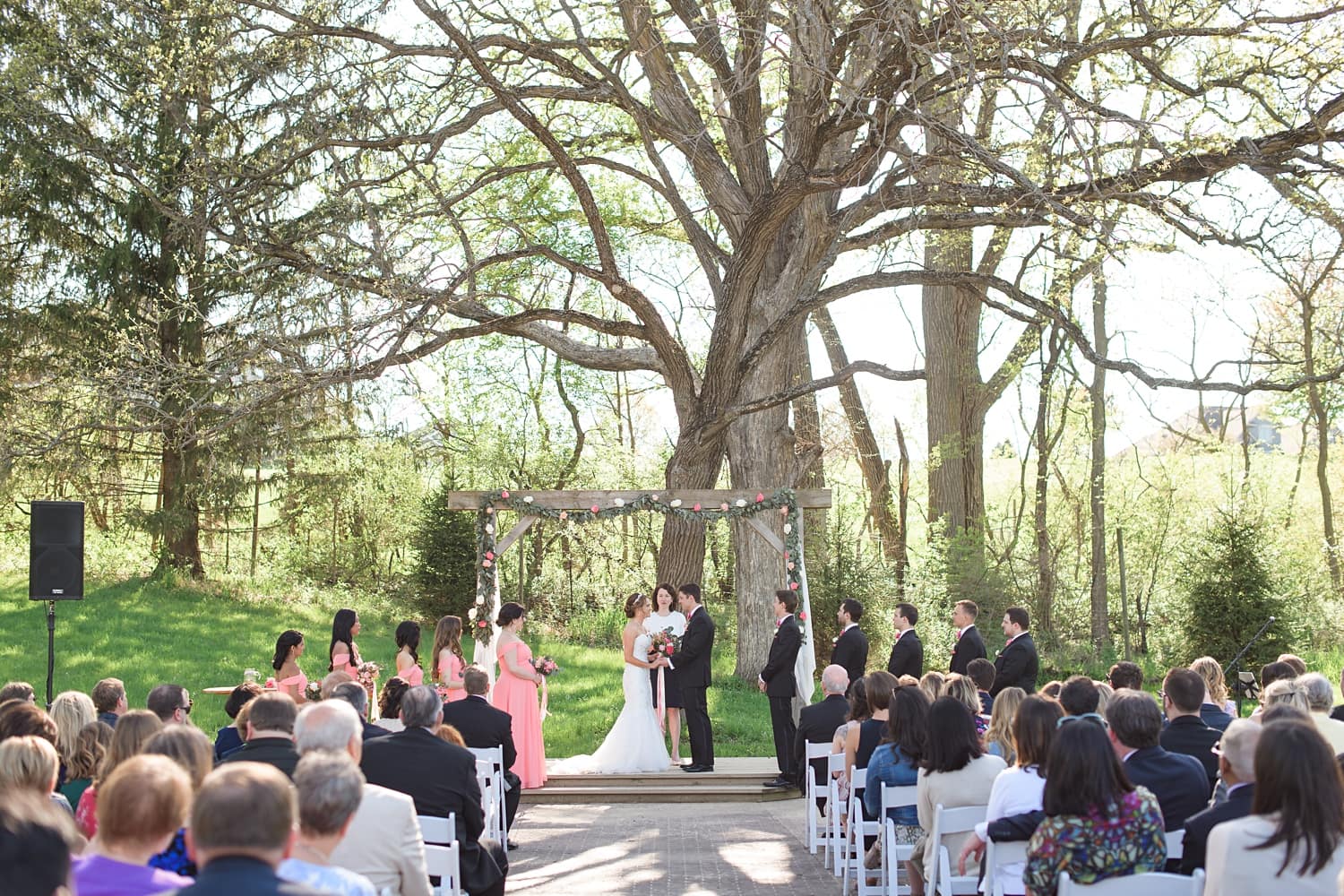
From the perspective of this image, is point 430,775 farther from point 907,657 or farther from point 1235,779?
point 907,657

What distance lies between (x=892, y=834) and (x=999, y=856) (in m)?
1.45

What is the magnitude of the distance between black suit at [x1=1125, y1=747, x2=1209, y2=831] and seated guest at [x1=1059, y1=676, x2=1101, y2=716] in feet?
2.81

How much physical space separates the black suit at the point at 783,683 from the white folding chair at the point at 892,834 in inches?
184

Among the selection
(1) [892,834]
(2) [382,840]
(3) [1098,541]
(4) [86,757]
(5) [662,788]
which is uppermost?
(3) [1098,541]

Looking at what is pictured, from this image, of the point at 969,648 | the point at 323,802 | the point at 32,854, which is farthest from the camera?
the point at 969,648

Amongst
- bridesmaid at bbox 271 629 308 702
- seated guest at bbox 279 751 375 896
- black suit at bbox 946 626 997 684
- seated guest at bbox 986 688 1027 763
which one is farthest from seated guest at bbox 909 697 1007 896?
bridesmaid at bbox 271 629 308 702

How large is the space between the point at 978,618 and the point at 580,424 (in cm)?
1505

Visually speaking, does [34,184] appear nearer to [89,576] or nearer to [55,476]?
[55,476]

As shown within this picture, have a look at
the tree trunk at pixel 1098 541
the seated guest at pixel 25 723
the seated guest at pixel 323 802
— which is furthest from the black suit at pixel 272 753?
the tree trunk at pixel 1098 541

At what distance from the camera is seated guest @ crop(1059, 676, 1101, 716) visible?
651cm

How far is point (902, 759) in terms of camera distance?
7.00 m

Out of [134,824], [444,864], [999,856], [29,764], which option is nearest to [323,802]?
[134,824]

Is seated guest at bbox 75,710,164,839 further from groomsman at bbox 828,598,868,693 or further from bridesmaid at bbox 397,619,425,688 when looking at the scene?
groomsman at bbox 828,598,868,693

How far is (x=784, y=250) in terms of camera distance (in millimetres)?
17438
